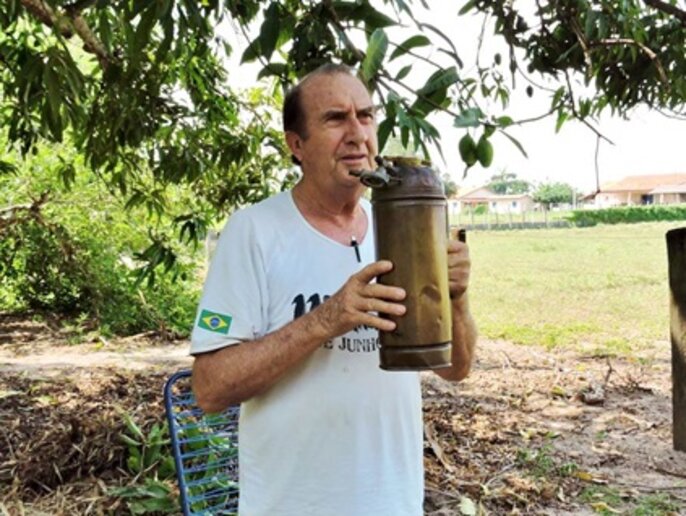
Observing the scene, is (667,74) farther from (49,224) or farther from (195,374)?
(49,224)

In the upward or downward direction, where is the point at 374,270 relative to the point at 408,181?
downward

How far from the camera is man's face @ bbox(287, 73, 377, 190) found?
1.58 meters

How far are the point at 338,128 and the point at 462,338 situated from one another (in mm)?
530

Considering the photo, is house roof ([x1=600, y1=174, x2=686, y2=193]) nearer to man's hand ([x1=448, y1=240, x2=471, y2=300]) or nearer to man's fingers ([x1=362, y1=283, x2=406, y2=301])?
man's hand ([x1=448, y1=240, x2=471, y2=300])

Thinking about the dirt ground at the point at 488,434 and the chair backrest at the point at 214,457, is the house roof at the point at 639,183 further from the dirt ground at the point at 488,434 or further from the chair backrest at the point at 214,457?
the chair backrest at the point at 214,457

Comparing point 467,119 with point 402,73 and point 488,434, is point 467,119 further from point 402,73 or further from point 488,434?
point 488,434

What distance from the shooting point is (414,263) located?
128cm

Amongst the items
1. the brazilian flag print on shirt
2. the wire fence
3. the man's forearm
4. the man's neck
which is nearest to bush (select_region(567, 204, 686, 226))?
the wire fence

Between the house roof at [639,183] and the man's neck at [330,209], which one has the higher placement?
the house roof at [639,183]

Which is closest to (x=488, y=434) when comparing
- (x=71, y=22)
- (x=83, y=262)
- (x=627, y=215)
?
(x=71, y=22)

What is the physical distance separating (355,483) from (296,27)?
1.17 m

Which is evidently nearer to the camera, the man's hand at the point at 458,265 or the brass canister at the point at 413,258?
the brass canister at the point at 413,258

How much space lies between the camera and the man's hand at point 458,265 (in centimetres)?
142

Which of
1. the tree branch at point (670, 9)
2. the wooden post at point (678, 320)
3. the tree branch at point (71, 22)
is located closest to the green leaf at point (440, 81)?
the tree branch at point (71, 22)
